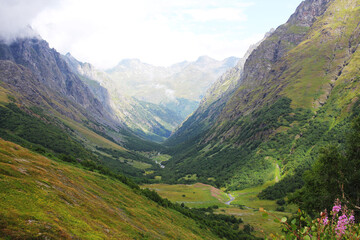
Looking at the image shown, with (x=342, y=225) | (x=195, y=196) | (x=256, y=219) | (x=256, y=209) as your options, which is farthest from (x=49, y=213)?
(x=195, y=196)

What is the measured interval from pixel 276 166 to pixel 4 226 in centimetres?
17608

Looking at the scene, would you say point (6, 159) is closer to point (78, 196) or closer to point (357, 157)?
point (78, 196)

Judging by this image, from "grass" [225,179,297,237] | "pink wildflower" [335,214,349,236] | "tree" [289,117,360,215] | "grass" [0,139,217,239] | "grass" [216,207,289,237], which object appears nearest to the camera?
"pink wildflower" [335,214,349,236]

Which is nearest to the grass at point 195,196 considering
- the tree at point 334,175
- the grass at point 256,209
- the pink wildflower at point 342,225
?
the grass at point 256,209

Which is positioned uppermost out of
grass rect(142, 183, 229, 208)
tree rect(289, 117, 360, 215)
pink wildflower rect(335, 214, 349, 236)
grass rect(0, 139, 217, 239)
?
tree rect(289, 117, 360, 215)

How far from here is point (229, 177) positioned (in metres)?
194

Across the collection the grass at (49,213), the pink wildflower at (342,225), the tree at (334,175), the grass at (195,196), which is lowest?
the grass at (195,196)

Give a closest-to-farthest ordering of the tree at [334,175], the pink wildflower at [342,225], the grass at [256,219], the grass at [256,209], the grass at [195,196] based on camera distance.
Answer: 1. the pink wildflower at [342,225]
2. the tree at [334,175]
3. the grass at [256,219]
4. the grass at [256,209]
5. the grass at [195,196]

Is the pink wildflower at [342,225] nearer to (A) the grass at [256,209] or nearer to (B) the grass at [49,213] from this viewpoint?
(B) the grass at [49,213]

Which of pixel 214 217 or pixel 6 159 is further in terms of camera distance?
pixel 214 217

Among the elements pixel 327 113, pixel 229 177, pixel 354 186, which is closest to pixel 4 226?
pixel 354 186

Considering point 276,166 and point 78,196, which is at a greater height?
point 276,166

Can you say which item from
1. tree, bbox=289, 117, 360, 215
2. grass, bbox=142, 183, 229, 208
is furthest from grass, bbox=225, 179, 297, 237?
tree, bbox=289, 117, 360, 215

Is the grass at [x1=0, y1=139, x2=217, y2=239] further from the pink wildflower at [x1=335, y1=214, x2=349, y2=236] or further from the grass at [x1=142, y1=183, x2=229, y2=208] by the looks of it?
the grass at [x1=142, y1=183, x2=229, y2=208]
